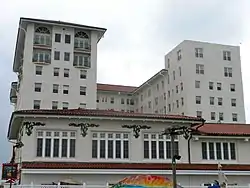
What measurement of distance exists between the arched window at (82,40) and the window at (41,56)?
494cm

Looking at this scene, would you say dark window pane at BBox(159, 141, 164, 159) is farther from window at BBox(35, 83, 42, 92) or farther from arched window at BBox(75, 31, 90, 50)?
arched window at BBox(75, 31, 90, 50)

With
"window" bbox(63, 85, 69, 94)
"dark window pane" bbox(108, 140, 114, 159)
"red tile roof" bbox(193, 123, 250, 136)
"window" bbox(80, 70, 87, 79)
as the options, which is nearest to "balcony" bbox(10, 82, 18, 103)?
"window" bbox(63, 85, 69, 94)

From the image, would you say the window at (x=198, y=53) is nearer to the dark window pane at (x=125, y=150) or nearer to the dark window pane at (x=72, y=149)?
the dark window pane at (x=125, y=150)

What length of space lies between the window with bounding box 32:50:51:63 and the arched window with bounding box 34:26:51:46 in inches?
49.1

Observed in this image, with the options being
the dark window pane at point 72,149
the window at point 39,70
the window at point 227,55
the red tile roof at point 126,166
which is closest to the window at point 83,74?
the window at point 39,70

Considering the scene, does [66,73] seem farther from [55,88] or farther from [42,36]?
[42,36]

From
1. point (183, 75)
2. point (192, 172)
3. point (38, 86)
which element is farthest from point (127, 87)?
point (192, 172)

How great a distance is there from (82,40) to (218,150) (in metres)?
41.6

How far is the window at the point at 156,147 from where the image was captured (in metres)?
29.3

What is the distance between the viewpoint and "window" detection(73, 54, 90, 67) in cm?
6719

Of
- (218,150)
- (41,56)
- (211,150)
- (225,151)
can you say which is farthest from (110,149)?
(41,56)

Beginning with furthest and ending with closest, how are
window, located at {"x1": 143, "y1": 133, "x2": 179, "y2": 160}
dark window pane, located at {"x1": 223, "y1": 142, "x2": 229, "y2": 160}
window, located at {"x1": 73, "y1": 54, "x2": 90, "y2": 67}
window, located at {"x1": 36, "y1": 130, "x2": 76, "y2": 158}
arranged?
window, located at {"x1": 73, "y1": 54, "x2": 90, "y2": 67} < dark window pane, located at {"x1": 223, "y1": 142, "x2": 229, "y2": 160} < window, located at {"x1": 143, "y1": 133, "x2": 179, "y2": 160} < window, located at {"x1": 36, "y1": 130, "x2": 76, "y2": 158}

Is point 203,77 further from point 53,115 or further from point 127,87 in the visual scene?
point 53,115

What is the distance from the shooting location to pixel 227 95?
2867 inches
